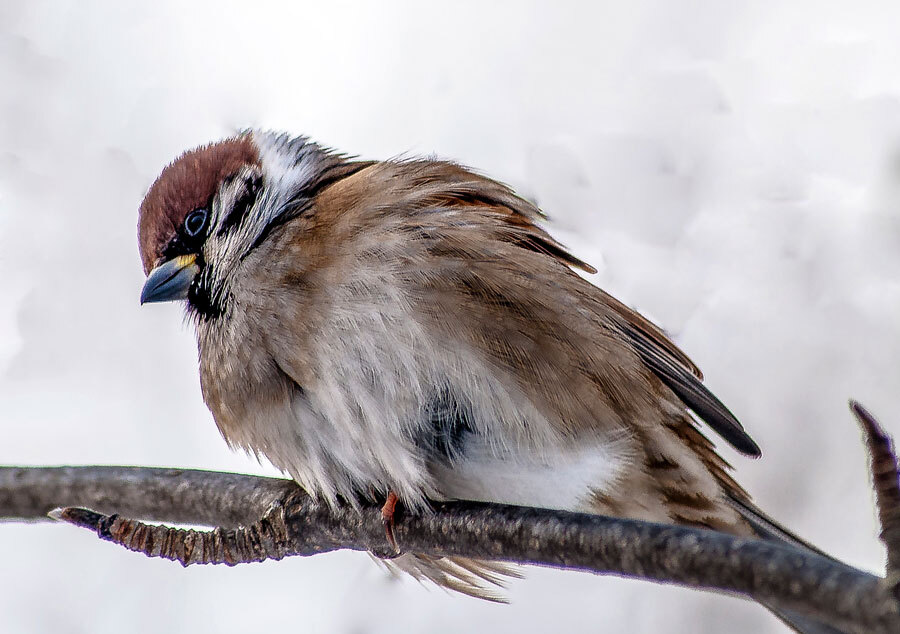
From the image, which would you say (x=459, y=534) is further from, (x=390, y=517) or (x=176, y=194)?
(x=176, y=194)

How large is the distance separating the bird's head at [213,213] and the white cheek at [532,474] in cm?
71

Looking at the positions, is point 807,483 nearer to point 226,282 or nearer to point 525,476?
point 525,476

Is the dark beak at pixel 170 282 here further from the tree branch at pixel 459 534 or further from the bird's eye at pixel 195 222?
the tree branch at pixel 459 534

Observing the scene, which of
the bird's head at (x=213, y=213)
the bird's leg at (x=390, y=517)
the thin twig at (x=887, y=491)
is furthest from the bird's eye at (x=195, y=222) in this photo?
the thin twig at (x=887, y=491)

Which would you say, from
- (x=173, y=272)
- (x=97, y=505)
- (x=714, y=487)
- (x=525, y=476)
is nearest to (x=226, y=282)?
(x=173, y=272)

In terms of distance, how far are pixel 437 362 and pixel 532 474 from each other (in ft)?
1.11

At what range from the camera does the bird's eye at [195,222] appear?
2572 millimetres

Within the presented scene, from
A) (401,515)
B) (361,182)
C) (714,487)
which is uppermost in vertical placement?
(361,182)

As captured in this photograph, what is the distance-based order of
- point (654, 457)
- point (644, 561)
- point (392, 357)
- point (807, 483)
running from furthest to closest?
point (807, 483) < point (654, 457) < point (392, 357) < point (644, 561)

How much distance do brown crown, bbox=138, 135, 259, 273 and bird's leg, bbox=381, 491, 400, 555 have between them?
3.04 ft

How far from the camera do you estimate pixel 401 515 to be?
217 centimetres

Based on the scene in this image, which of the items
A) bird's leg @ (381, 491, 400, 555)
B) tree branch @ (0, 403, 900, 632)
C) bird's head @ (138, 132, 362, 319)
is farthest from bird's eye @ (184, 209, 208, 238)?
bird's leg @ (381, 491, 400, 555)

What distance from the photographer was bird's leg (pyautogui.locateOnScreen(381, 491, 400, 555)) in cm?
A: 216

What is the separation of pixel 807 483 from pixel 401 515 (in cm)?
146
